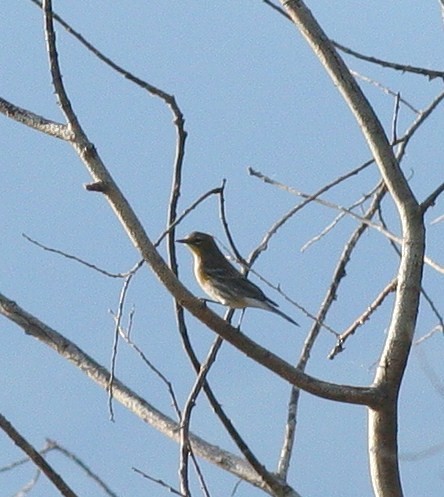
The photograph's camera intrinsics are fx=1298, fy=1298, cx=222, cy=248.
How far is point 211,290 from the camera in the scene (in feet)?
19.6

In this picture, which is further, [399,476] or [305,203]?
[305,203]

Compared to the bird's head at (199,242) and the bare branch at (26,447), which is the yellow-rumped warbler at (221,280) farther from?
the bare branch at (26,447)

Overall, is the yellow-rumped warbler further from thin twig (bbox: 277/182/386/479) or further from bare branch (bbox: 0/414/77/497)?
bare branch (bbox: 0/414/77/497)

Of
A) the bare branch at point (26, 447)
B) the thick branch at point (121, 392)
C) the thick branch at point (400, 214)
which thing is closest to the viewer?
the bare branch at point (26, 447)

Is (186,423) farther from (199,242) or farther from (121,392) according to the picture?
(199,242)

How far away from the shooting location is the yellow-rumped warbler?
18.2ft

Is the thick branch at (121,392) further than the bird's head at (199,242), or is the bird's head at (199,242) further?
the bird's head at (199,242)

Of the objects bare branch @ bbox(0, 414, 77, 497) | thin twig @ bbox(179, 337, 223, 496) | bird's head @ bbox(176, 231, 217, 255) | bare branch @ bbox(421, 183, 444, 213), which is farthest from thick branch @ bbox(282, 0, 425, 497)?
bird's head @ bbox(176, 231, 217, 255)

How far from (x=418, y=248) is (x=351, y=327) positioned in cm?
55

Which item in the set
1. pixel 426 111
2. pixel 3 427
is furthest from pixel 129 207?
pixel 426 111

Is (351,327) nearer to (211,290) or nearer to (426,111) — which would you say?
(426,111)

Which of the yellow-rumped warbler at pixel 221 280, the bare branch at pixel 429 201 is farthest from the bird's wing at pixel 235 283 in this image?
the bare branch at pixel 429 201

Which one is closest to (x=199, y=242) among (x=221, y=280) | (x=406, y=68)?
(x=221, y=280)

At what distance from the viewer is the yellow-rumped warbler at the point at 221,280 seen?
554 centimetres
